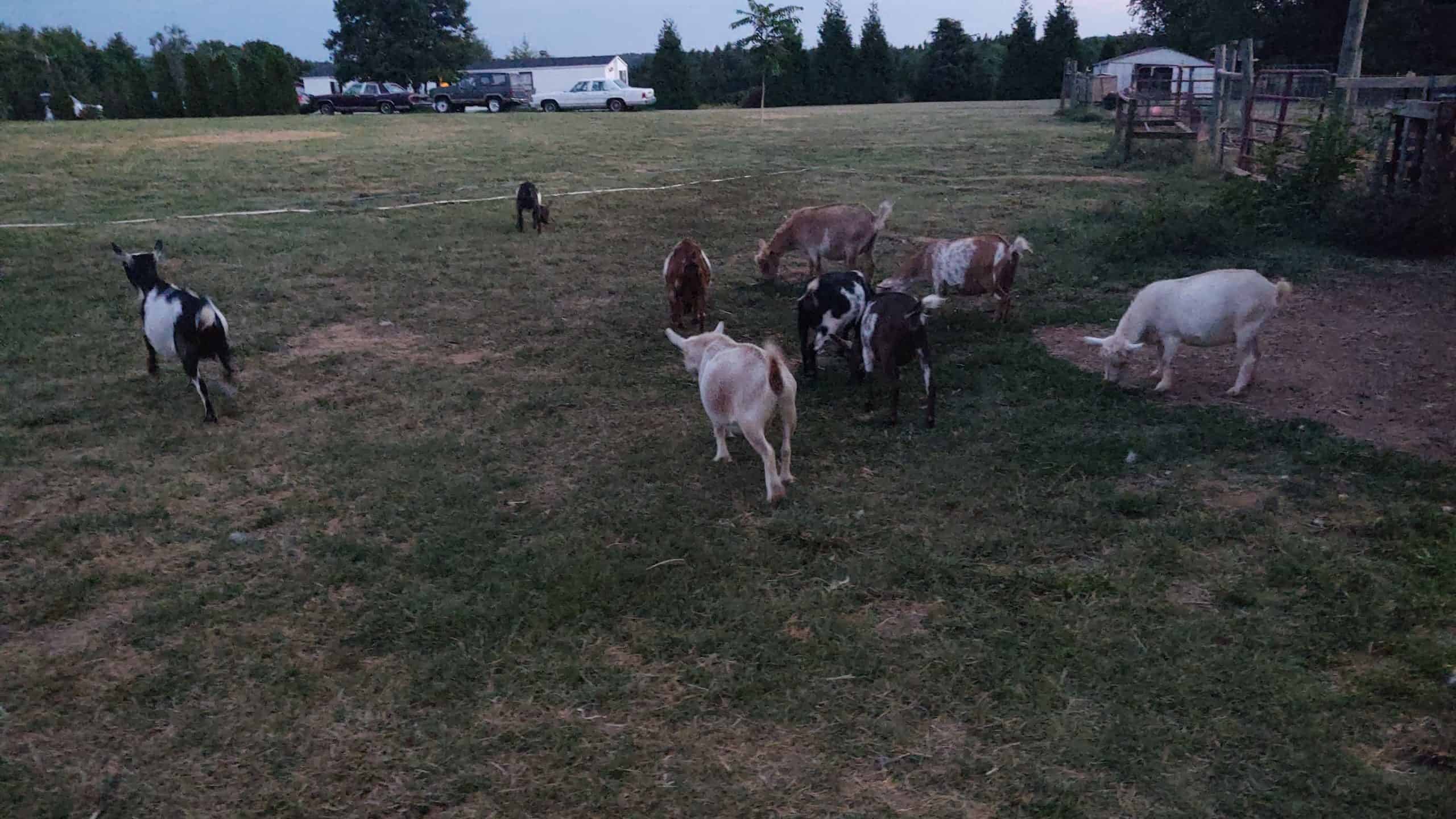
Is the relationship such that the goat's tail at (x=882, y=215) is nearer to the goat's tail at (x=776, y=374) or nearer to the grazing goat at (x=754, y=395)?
the grazing goat at (x=754, y=395)

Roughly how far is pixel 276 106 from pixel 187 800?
4274cm

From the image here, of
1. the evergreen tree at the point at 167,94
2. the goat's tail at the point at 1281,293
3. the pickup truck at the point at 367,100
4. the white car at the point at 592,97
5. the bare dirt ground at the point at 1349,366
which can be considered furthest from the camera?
the white car at the point at 592,97

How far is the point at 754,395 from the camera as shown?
4910mm

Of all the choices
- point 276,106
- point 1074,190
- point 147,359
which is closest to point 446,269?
point 147,359

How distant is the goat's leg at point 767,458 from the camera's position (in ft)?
16.1

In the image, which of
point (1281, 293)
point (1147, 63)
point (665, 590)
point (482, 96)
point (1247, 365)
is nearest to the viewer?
point (665, 590)

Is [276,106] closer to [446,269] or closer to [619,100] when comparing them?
[619,100]

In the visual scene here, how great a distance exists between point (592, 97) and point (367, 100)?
10.1 metres

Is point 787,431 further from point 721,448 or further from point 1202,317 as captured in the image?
point 1202,317

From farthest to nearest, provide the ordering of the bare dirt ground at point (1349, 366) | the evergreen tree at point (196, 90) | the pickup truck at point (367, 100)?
1. the pickup truck at point (367, 100)
2. the evergreen tree at point (196, 90)
3. the bare dirt ground at point (1349, 366)

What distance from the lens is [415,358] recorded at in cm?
751

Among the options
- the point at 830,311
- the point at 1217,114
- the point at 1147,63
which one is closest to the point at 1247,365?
A: the point at 830,311

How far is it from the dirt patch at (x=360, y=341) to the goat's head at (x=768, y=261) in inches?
140

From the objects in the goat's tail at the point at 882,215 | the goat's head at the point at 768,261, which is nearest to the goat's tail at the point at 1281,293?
the goat's tail at the point at 882,215
